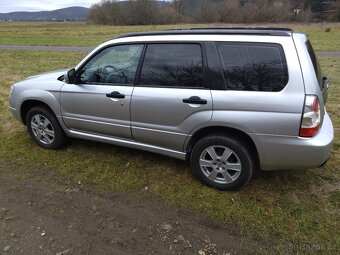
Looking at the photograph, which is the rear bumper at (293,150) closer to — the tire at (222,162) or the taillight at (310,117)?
the taillight at (310,117)

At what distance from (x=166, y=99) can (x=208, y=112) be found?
0.51 metres

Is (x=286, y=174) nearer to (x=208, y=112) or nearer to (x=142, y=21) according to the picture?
(x=208, y=112)

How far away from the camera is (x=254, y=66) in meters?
3.14

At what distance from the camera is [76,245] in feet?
9.18

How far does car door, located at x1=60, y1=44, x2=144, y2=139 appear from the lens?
12.5ft

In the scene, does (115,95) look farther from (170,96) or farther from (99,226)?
(99,226)

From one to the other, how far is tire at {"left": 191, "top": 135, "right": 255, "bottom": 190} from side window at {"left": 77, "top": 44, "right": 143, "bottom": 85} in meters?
1.21

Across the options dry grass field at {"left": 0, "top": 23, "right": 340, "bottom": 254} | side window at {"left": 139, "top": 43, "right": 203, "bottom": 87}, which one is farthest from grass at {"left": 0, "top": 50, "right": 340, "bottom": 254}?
side window at {"left": 139, "top": 43, "right": 203, "bottom": 87}

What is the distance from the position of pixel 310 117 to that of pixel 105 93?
7.72 ft

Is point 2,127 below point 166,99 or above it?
below

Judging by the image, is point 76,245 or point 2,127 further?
point 2,127

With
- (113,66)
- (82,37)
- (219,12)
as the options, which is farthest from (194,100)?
(219,12)

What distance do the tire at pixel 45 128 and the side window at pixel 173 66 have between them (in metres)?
1.63

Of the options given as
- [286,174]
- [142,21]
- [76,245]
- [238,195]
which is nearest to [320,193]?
[286,174]
